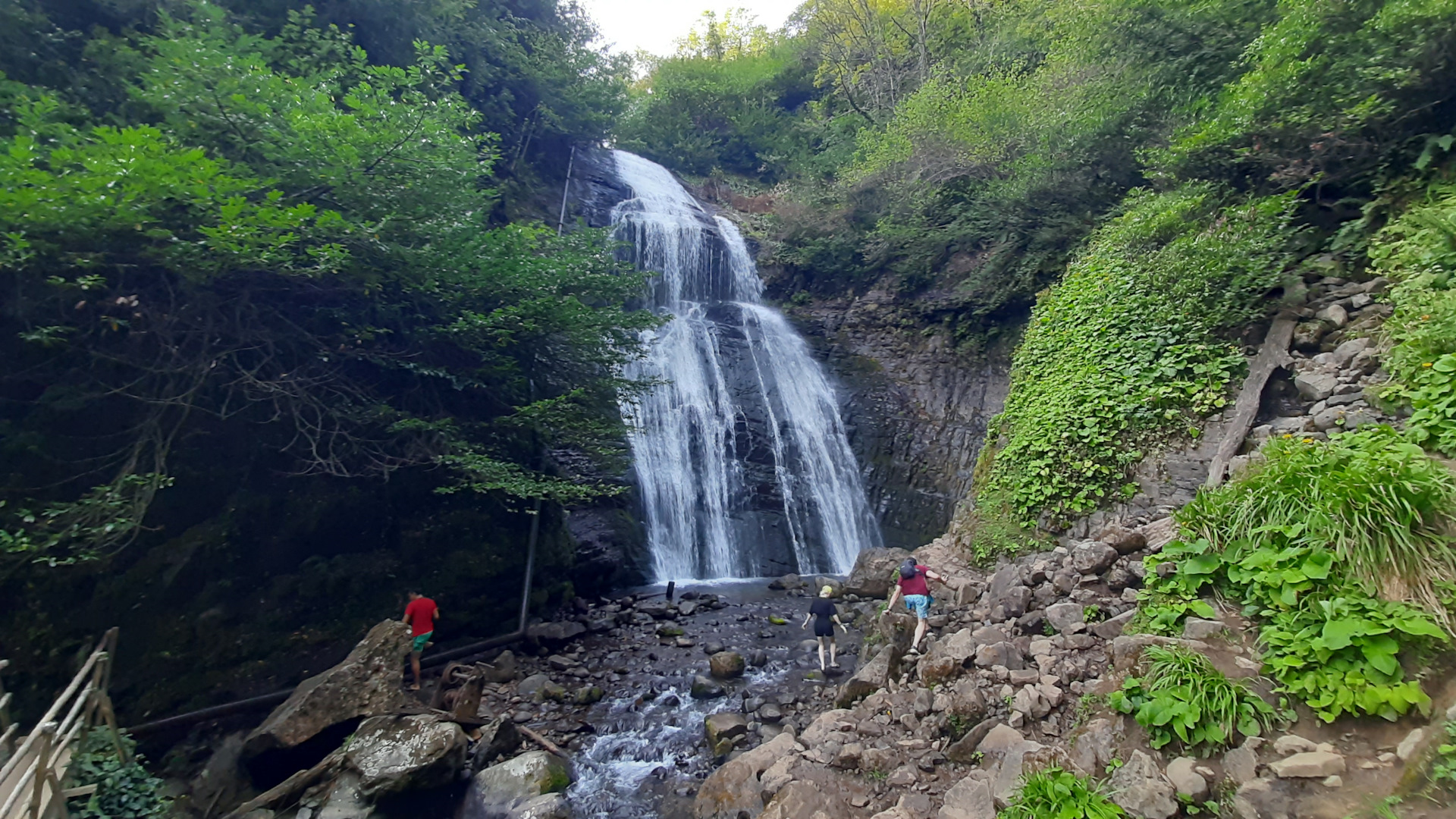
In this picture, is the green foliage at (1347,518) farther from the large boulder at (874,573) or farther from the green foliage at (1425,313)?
the large boulder at (874,573)

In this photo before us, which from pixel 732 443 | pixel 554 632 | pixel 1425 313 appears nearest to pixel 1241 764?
pixel 1425 313

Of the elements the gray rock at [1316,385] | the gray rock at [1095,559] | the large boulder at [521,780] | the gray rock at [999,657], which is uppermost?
the gray rock at [1316,385]

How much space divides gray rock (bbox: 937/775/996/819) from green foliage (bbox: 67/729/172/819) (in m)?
5.85

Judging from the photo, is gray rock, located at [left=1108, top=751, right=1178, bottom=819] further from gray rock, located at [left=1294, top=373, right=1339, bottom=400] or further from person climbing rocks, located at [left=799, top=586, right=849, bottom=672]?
person climbing rocks, located at [left=799, top=586, right=849, bottom=672]

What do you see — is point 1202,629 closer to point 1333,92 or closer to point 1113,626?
point 1113,626

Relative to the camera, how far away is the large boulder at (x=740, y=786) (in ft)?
15.5

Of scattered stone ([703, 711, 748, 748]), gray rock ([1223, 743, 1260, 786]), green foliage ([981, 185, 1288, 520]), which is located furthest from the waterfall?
gray rock ([1223, 743, 1260, 786])

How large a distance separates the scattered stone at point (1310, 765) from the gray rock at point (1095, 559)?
2.39 meters

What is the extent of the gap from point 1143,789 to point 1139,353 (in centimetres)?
610

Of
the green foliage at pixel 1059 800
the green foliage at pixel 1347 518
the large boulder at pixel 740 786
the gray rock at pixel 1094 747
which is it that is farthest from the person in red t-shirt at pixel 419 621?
the green foliage at pixel 1347 518

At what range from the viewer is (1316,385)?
5.53 metres

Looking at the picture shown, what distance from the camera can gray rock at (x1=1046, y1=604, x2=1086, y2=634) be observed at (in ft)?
14.9

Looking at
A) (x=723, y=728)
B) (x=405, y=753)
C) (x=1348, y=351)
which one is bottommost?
(x=723, y=728)

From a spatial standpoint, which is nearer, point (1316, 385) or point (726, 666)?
point (1316, 385)
